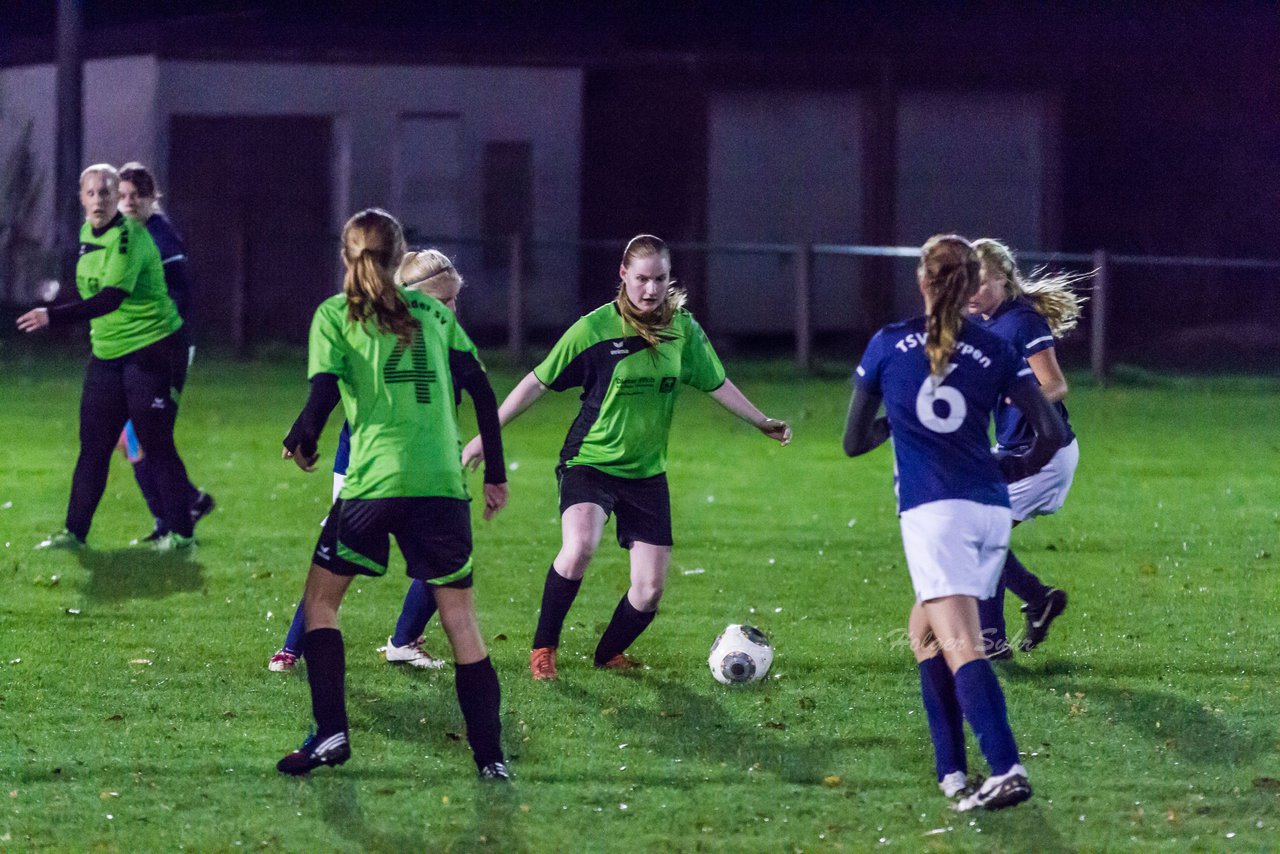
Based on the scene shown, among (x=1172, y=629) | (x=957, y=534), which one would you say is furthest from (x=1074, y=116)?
(x=957, y=534)

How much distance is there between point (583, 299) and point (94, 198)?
1584cm

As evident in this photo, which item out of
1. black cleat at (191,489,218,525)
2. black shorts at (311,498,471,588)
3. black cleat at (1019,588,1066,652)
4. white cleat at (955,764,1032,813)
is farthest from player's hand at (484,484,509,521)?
black cleat at (191,489,218,525)

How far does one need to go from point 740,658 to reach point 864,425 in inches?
71.8

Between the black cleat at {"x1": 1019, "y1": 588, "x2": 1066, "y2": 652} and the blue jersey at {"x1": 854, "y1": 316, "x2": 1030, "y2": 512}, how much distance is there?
7.23 ft

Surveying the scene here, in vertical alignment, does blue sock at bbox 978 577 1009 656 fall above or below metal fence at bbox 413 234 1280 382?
below

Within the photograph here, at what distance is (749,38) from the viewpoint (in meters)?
25.5

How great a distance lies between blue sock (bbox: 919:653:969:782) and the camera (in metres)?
5.53

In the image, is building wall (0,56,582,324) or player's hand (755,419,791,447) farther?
building wall (0,56,582,324)

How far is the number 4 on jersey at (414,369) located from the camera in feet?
17.9

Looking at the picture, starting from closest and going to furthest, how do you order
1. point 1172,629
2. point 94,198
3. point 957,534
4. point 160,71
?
point 957,534
point 1172,629
point 94,198
point 160,71

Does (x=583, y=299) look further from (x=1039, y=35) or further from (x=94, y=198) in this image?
(x=94, y=198)

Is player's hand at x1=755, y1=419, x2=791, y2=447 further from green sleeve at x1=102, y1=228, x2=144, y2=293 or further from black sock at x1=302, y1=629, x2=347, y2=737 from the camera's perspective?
green sleeve at x1=102, y1=228, x2=144, y2=293

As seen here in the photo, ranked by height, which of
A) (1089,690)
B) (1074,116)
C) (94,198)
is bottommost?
(1089,690)

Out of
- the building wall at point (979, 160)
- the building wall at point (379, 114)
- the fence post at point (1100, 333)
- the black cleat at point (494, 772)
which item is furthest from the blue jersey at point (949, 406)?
the building wall at point (979, 160)
